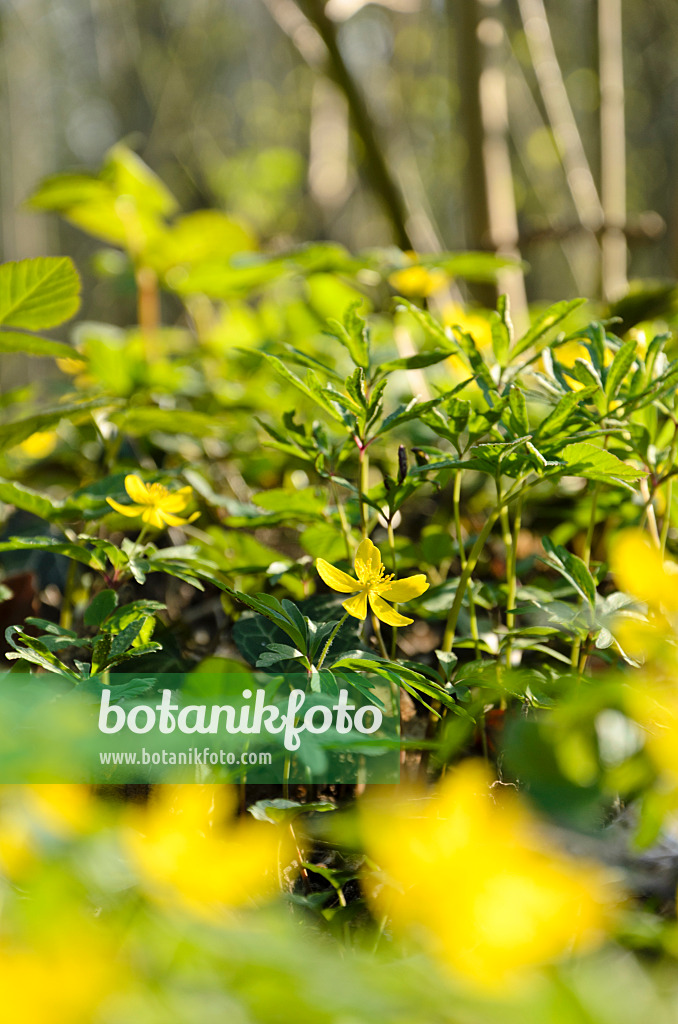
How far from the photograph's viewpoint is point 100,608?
0.62 meters

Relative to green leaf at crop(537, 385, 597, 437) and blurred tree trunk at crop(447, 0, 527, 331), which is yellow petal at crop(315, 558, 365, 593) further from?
blurred tree trunk at crop(447, 0, 527, 331)

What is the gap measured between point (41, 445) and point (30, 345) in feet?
1.20

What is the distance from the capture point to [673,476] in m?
0.64

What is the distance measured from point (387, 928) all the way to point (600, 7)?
175 centimetres

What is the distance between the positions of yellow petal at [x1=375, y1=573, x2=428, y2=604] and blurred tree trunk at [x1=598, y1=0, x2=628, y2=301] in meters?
1.16

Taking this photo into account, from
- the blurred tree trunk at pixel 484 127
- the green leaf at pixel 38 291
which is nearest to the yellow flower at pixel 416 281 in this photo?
the blurred tree trunk at pixel 484 127

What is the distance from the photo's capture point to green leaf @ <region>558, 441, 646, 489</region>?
0.55 metres

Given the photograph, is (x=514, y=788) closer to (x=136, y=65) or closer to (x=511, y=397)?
(x=511, y=397)

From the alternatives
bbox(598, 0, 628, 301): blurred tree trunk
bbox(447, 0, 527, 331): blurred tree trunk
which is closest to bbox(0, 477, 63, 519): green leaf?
bbox(447, 0, 527, 331): blurred tree trunk

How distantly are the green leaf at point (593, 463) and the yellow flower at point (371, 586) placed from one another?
157 millimetres

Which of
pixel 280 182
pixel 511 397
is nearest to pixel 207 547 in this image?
pixel 511 397

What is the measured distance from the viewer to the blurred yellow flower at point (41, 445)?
1.07m

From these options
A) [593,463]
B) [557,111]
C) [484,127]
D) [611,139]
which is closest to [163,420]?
[593,463]

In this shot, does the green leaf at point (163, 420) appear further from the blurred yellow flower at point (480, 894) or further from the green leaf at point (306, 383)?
the blurred yellow flower at point (480, 894)
